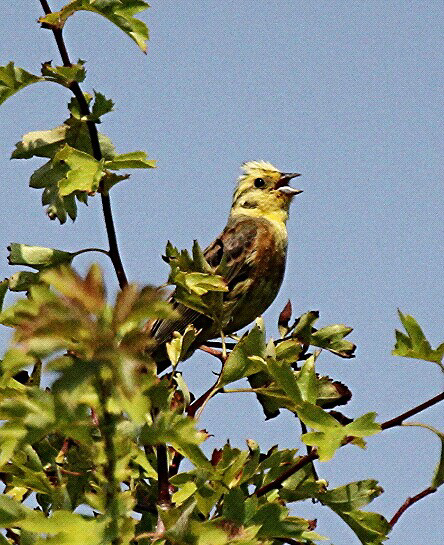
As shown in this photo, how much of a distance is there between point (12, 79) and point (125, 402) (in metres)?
1.77

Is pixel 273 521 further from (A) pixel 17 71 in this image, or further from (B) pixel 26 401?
(A) pixel 17 71

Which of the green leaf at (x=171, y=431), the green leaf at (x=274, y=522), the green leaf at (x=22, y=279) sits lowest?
the green leaf at (x=274, y=522)

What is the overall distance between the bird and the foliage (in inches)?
87.8

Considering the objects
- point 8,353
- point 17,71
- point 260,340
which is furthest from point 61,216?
point 8,353

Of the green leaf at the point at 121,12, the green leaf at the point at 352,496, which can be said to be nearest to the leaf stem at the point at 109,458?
the green leaf at the point at 352,496

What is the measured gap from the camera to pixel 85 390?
5.71 feet

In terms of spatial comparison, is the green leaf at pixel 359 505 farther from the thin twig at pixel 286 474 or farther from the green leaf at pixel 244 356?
the green leaf at pixel 244 356

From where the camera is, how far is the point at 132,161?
324cm

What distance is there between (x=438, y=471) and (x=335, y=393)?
57cm

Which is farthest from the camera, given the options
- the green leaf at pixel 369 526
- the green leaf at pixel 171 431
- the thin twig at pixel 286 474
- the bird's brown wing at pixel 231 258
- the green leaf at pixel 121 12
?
the bird's brown wing at pixel 231 258

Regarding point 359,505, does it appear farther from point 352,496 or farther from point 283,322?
point 283,322

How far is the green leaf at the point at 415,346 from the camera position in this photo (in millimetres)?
2766

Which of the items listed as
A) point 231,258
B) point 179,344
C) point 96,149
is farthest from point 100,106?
point 231,258

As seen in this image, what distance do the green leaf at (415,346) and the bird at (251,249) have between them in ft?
9.59
